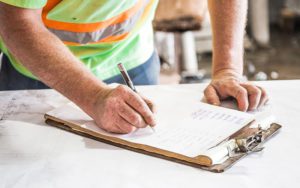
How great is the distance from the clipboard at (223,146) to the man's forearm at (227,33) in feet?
0.93

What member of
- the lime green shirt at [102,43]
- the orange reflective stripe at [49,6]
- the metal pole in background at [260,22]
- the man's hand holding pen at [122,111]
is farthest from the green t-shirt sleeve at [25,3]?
the metal pole in background at [260,22]

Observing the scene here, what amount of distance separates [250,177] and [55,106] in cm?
49

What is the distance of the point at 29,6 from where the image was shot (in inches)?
40.5

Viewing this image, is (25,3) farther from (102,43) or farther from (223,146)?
(223,146)

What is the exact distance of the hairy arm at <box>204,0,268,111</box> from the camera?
1.05m

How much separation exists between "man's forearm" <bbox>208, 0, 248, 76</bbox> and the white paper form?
0.14 meters

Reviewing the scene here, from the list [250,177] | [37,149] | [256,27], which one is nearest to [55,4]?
[37,149]

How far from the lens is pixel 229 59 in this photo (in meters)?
1.20

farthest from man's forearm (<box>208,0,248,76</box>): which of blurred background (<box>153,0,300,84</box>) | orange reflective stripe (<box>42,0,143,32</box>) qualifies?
blurred background (<box>153,0,300,84</box>)

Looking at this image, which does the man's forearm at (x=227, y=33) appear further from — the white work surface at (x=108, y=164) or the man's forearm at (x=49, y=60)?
the man's forearm at (x=49, y=60)

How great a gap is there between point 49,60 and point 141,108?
234 millimetres

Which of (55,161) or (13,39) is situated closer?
(55,161)

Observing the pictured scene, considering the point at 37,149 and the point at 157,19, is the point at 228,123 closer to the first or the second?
the point at 37,149

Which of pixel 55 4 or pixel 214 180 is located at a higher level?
pixel 55 4
